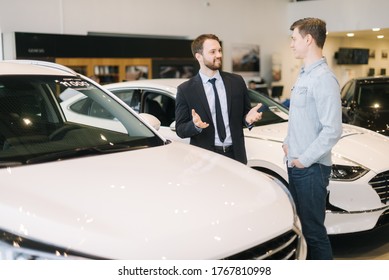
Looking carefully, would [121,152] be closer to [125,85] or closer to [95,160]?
[95,160]

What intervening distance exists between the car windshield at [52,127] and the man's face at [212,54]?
66cm

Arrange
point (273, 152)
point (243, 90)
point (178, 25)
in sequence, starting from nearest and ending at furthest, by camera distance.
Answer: point (243, 90), point (273, 152), point (178, 25)

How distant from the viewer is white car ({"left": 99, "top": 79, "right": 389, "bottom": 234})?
3.48m

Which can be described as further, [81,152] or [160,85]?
[160,85]

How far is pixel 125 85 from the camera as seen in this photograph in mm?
4633

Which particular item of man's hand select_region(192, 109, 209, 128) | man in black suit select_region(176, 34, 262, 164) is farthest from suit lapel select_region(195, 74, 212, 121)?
man's hand select_region(192, 109, 209, 128)

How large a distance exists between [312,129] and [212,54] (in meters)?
0.93

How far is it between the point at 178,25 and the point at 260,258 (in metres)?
10.9

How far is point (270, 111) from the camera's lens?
4.65m

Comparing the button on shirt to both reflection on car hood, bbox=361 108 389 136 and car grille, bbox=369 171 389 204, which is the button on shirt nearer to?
car grille, bbox=369 171 389 204

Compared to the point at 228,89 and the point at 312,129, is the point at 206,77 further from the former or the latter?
the point at 312,129

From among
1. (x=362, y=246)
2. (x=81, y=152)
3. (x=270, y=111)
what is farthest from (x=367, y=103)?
(x=81, y=152)

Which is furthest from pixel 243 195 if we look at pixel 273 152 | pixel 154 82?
pixel 154 82

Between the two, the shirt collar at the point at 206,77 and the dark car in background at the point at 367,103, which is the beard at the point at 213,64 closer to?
the shirt collar at the point at 206,77
